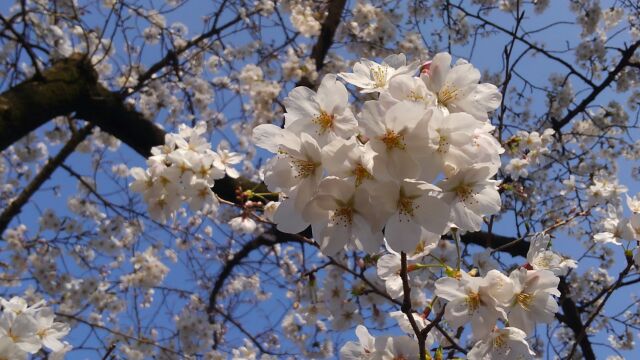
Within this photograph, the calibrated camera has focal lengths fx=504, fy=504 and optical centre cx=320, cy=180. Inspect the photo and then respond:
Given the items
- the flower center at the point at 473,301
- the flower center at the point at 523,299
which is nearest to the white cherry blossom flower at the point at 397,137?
the flower center at the point at 473,301

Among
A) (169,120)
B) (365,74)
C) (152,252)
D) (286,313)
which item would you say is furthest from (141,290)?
(365,74)

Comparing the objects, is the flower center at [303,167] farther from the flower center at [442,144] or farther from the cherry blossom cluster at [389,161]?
the flower center at [442,144]

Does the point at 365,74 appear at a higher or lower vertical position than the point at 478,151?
higher

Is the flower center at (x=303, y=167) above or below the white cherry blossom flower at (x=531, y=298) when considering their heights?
below

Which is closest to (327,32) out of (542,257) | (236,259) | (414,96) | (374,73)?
(236,259)

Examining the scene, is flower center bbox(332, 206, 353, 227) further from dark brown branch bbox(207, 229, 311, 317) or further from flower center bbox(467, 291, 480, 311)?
dark brown branch bbox(207, 229, 311, 317)

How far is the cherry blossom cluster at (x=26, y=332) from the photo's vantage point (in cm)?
119

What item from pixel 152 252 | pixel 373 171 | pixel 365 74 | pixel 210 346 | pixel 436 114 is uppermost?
pixel 152 252

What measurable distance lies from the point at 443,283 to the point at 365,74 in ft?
1.67

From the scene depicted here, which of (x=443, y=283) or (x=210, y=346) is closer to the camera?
(x=443, y=283)

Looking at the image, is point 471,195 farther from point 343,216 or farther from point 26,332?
point 26,332

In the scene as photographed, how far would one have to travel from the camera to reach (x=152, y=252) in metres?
5.24

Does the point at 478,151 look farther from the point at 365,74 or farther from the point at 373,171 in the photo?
the point at 365,74

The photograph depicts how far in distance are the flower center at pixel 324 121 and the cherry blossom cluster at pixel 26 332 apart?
0.89 meters
